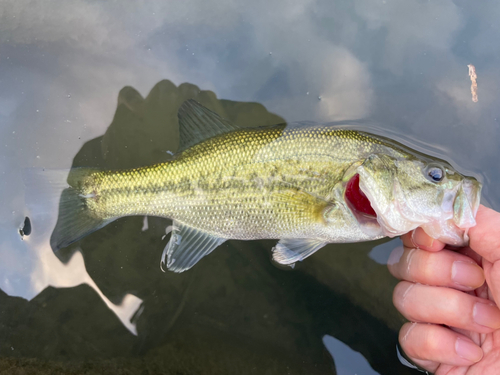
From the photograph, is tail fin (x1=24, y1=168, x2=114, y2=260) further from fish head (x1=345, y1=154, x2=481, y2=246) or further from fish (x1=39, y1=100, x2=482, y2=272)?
fish head (x1=345, y1=154, x2=481, y2=246)

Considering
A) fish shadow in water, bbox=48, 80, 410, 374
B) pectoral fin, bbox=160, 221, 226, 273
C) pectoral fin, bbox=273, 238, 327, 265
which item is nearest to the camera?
pectoral fin, bbox=273, 238, 327, 265

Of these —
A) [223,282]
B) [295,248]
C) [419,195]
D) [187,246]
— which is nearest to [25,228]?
[187,246]

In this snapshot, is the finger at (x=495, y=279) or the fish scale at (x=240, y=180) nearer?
the finger at (x=495, y=279)

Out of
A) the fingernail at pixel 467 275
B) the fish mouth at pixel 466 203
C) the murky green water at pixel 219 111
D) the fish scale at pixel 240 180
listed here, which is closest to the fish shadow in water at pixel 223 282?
the murky green water at pixel 219 111

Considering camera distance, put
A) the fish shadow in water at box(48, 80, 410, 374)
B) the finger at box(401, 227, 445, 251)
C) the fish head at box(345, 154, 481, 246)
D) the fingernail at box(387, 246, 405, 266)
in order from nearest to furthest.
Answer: the fish head at box(345, 154, 481, 246) → the finger at box(401, 227, 445, 251) → the fingernail at box(387, 246, 405, 266) → the fish shadow in water at box(48, 80, 410, 374)

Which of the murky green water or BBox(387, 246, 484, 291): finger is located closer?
BBox(387, 246, 484, 291): finger

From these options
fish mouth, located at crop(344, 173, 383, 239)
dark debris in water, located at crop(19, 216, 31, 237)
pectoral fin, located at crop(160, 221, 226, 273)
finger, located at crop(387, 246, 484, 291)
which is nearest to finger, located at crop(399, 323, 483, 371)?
finger, located at crop(387, 246, 484, 291)

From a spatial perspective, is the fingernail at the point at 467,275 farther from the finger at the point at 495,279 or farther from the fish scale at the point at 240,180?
the fish scale at the point at 240,180

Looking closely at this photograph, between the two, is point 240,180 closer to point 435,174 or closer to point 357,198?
point 357,198
